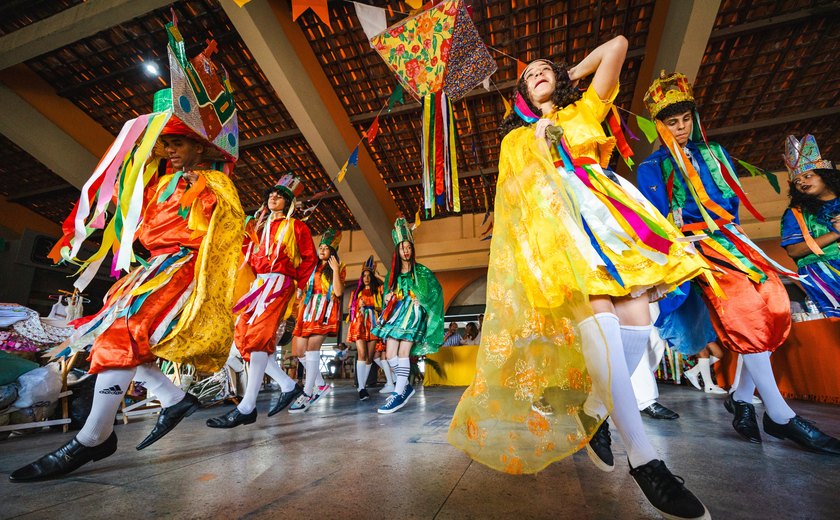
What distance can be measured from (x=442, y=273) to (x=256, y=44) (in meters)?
6.89

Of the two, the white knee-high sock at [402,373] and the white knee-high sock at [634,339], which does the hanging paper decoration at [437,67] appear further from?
the white knee-high sock at [634,339]

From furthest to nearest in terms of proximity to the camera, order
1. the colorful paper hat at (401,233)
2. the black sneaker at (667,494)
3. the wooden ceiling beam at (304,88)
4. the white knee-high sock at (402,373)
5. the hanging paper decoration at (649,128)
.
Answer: the wooden ceiling beam at (304,88) → the colorful paper hat at (401,233) → the white knee-high sock at (402,373) → the hanging paper decoration at (649,128) → the black sneaker at (667,494)

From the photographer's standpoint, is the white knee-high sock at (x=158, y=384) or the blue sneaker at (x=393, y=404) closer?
the white knee-high sock at (x=158, y=384)

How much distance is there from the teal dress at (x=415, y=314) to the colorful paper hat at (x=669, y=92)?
102 inches

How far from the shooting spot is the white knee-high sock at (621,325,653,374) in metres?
1.11

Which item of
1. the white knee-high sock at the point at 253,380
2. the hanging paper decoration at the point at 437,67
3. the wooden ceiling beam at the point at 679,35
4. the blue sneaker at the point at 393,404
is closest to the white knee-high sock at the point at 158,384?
the white knee-high sock at the point at 253,380

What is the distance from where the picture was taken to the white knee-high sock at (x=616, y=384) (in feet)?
3.09

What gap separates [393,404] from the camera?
9.86 feet

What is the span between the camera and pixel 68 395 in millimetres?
2756

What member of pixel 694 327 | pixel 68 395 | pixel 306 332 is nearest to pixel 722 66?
pixel 694 327

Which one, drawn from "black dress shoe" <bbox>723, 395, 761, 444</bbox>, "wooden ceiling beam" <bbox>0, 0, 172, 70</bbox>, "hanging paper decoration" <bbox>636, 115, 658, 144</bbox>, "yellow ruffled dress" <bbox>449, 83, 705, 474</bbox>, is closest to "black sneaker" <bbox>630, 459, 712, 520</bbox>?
"yellow ruffled dress" <bbox>449, 83, 705, 474</bbox>

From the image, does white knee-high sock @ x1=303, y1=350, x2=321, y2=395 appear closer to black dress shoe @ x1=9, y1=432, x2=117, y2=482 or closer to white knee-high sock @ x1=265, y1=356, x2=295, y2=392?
white knee-high sock @ x1=265, y1=356, x2=295, y2=392

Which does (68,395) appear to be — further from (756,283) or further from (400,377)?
(756,283)

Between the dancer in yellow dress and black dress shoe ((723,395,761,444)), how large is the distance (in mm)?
857
